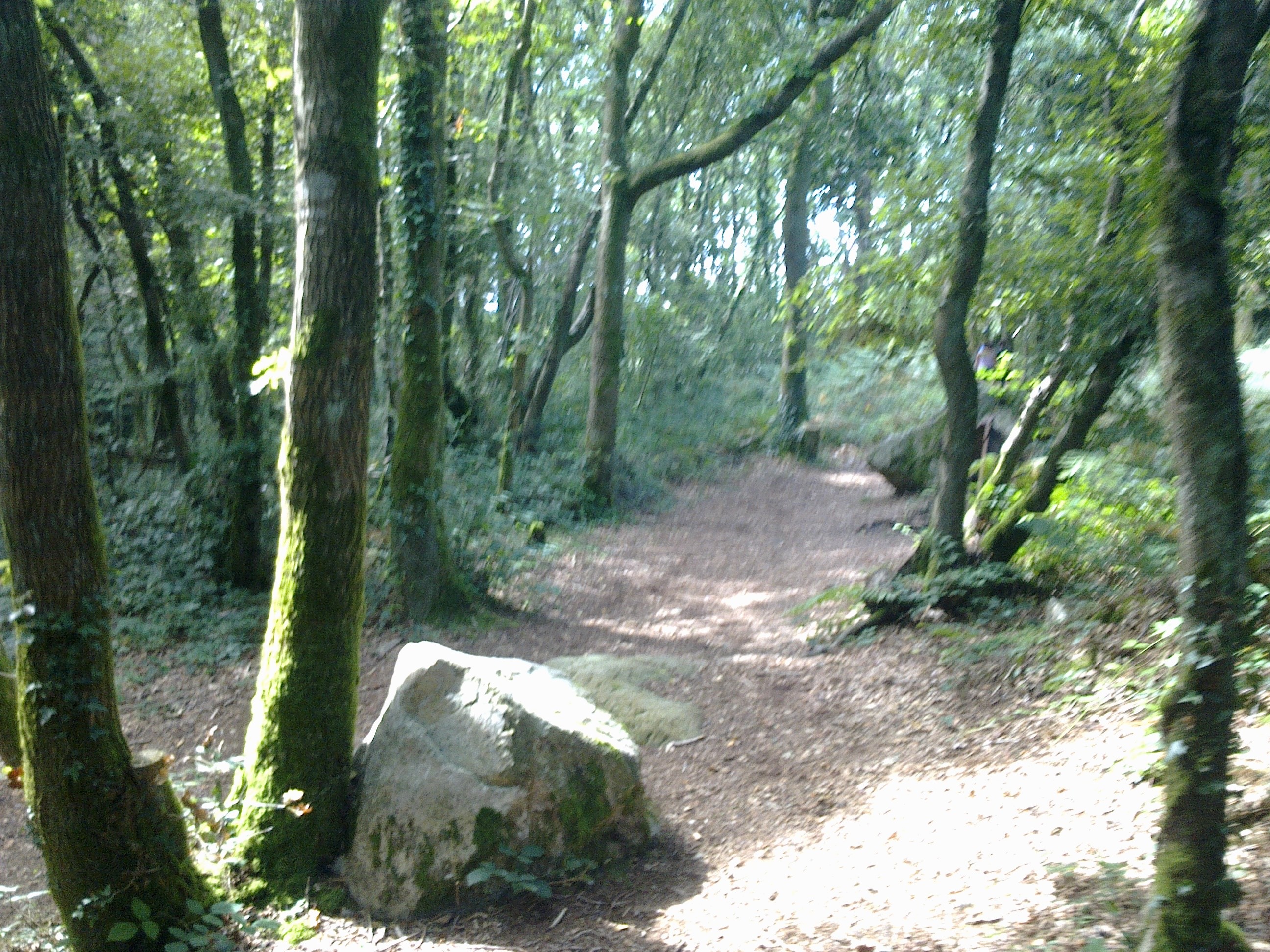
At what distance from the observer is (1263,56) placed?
7.59 m

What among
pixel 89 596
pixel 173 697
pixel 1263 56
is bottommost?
pixel 173 697

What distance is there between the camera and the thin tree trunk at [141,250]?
11.5 meters

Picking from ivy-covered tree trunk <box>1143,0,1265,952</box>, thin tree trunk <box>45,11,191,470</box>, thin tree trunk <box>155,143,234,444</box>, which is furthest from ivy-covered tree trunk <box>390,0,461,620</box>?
ivy-covered tree trunk <box>1143,0,1265,952</box>

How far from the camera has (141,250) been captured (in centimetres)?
1217

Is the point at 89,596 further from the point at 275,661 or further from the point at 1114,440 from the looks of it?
the point at 1114,440

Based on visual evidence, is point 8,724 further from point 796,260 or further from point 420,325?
point 796,260

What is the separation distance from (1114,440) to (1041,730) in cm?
420

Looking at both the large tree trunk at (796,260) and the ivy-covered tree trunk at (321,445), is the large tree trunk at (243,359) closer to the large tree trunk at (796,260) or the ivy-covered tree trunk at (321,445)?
the ivy-covered tree trunk at (321,445)

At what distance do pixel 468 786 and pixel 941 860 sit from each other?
255 centimetres

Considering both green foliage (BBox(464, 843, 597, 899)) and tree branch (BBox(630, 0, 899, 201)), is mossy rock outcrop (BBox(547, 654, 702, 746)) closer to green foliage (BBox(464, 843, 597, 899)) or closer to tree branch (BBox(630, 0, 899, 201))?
green foliage (BBox(464, 843, 597, 899))

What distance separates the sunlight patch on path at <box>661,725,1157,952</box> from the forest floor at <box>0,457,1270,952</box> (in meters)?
0.02

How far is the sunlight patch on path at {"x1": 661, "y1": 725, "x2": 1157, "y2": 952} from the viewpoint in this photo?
4531 mm

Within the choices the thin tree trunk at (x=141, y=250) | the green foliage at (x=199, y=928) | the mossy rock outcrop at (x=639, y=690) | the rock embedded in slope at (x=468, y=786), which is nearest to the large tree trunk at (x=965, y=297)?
the mossy rock outcrop at (x=639, y=690)

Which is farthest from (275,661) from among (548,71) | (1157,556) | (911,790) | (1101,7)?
(548,71)
